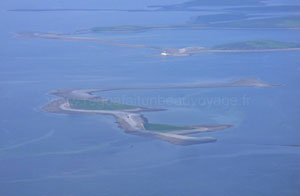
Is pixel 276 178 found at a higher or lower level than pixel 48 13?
lower

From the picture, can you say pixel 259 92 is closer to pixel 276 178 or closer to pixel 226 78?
pixel 226 78

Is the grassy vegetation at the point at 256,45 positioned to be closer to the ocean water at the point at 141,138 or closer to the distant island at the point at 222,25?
the ocean water at the point at 141,138

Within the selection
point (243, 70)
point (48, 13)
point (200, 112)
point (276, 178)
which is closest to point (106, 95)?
point (200, 112)

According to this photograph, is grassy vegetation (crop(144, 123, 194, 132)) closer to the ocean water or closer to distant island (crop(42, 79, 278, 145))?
distant island (crop(42, 79, 278, 145))

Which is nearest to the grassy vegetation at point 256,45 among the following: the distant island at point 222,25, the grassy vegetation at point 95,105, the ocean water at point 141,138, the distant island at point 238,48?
the distant island at point 238,48

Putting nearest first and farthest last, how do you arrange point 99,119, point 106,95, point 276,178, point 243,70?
point 276,178 → point 99,119 → point 106,95 → point 243,70
